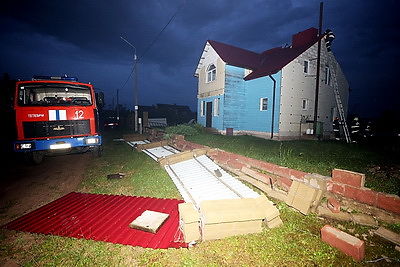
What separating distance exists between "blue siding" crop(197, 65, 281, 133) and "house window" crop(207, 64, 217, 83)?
5.98 feet

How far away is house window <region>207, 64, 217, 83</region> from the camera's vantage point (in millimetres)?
16638

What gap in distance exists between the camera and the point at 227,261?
2.40 metres

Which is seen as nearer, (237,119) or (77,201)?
(77,201)

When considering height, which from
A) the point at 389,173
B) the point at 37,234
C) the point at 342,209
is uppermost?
the point at 389,173

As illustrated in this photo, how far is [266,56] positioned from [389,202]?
17.9m

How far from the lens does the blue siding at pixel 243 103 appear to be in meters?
14.4

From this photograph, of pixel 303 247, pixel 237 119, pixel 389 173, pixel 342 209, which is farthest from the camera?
pixel 237 119

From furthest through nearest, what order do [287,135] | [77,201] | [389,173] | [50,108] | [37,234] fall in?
[287,135]
[50,108]
[389,173]
[77,201]
[37,234]

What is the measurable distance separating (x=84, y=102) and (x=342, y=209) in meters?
8.59

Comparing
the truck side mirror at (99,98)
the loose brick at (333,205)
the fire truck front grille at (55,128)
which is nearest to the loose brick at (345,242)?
the loose brick at (333,205)

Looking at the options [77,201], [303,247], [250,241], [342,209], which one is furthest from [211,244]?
[77,201]

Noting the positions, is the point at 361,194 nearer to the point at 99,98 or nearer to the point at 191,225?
the point at 191,225

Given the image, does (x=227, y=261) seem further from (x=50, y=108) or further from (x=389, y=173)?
(x=50, y=108)

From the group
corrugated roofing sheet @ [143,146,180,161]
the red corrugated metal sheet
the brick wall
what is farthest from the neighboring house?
the red corrugated metal sheet
